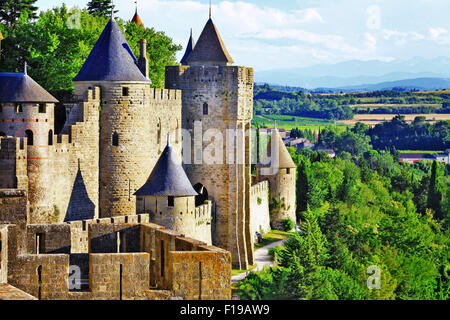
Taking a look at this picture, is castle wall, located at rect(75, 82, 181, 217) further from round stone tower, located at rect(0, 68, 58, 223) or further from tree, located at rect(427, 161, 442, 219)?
tree, located at rect(427, 161, 442, 219)

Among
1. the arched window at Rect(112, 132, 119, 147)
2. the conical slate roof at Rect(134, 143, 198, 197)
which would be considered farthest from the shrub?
the arched window at Rect(112, 132, 119, 147)

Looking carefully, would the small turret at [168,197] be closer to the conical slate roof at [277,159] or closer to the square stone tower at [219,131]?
the square stone tower at [219,131]

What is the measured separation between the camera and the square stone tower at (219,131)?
2036 inches

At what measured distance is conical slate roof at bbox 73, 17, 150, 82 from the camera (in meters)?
43.2

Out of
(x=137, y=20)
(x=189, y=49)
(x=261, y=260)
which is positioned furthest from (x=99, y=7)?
(x=261, y=260)

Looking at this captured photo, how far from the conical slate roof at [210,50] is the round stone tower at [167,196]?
10.8m

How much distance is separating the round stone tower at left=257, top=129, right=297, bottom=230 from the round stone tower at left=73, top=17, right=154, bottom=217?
2577 centimetres

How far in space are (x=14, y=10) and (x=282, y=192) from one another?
24.3m

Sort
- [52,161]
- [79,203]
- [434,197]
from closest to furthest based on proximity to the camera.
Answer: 1. [52,161]
2. [79,203]
3. [434,197]

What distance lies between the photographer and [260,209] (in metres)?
64.6

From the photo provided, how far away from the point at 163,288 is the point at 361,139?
534 feet

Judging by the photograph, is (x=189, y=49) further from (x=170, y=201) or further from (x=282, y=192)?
(x=170, y=201)

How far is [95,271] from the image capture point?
28422mm

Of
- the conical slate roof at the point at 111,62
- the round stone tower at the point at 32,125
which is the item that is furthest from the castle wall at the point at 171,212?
the conical slate roof at the point at 111,62
